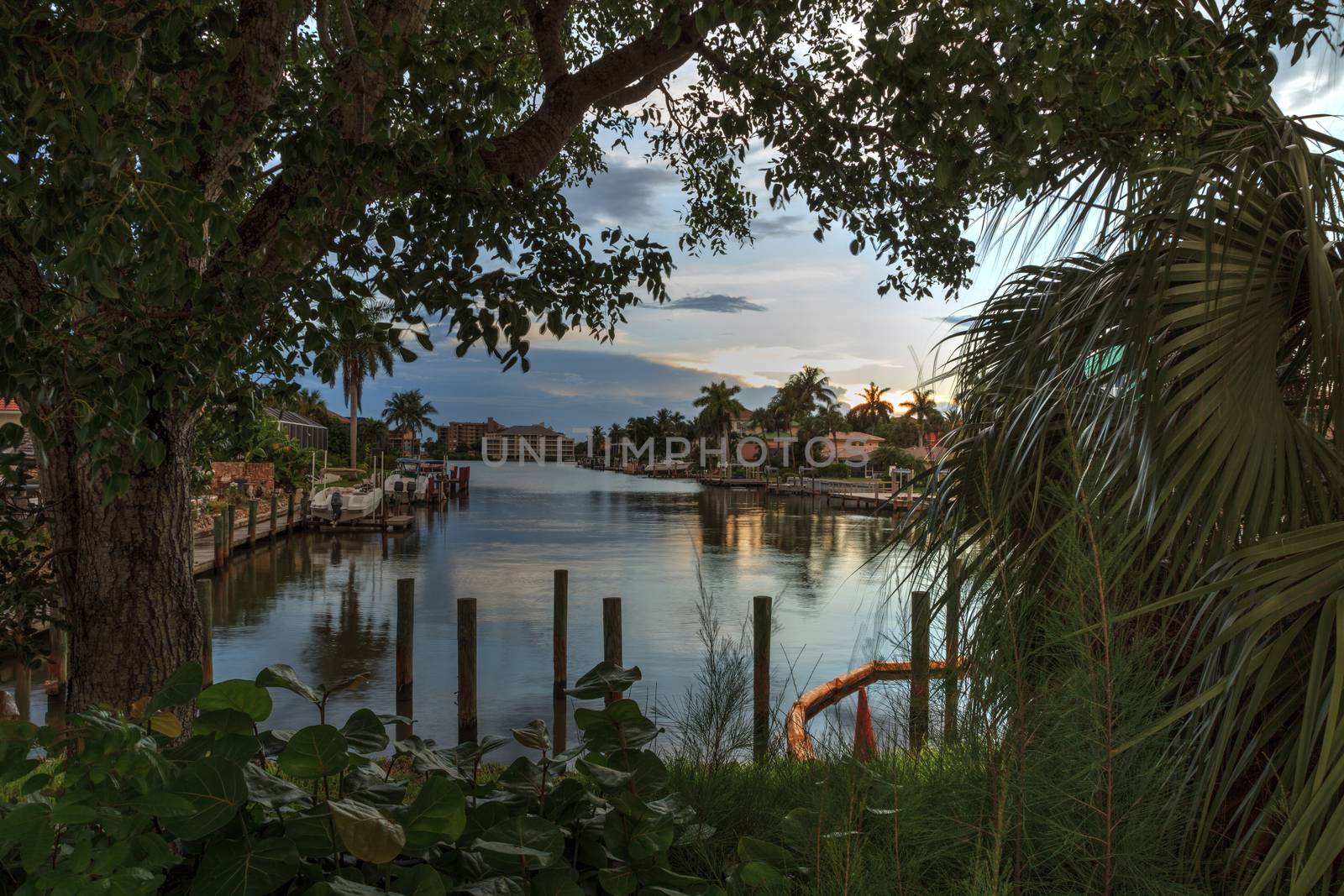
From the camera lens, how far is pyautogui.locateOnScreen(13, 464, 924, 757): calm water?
12.1m

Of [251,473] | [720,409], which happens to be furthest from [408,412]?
[251,473]

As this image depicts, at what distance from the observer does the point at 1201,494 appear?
2.69m

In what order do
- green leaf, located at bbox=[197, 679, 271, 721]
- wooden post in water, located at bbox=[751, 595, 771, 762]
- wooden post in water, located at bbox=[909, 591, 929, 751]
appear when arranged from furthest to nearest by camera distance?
wooden post in water, located at bbox=[751, 595, 771, 762]
wooden post in water, located at bbox=[909, 591, 929, 751]
green leaf, located at bbox=[197, 679, 271, 721]

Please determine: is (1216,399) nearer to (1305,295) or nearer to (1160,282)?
(1160,282)

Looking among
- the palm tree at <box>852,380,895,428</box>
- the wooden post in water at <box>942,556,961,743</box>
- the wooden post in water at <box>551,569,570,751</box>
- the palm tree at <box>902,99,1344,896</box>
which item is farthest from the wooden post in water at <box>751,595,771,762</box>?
the palm tree at <box>852,380,895,428</box>

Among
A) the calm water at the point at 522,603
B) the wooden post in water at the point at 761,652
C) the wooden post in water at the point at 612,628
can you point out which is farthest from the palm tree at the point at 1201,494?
the wooden post in water at the point at 612,628

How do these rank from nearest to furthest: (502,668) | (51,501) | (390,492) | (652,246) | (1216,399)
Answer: (1216,399)
(51,501)
(652,246)
(502,668)
(390,492)

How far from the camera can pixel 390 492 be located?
40.8 metres

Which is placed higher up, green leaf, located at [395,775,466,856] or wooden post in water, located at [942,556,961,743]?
wooden post in water, located at [942,556,961,743]

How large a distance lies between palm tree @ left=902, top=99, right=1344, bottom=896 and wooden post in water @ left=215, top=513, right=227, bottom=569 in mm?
20436

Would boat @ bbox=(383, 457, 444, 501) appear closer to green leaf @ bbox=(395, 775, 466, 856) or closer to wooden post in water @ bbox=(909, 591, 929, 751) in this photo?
wooden post in water @ bbox=(909, 591, 929, 751)

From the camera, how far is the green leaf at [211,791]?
1.82 meters

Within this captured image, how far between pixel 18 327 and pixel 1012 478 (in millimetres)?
2978

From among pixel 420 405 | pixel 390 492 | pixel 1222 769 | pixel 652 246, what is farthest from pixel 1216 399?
pixel 420 405
